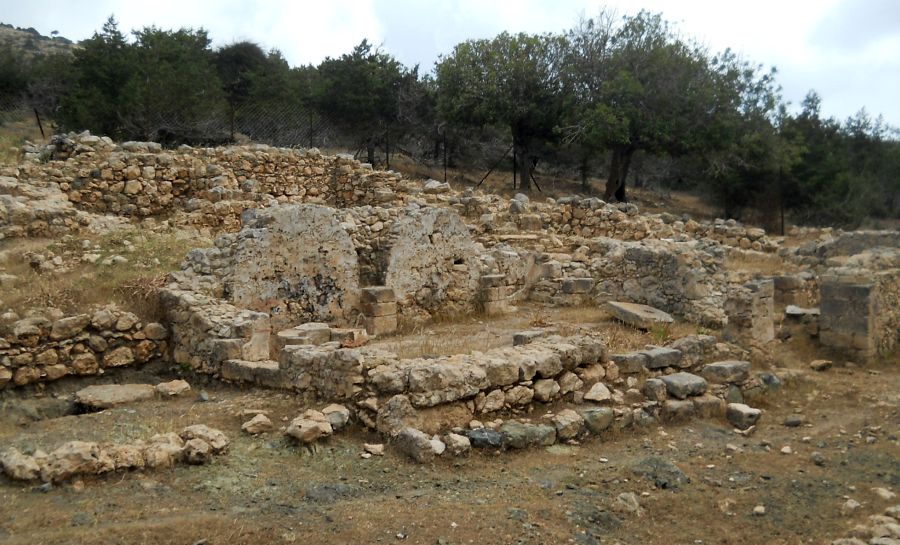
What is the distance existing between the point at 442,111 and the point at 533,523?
Answer: 21694mm

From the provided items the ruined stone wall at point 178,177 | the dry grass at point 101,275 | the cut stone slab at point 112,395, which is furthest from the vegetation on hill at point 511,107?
the cut stone slab at point 112,395

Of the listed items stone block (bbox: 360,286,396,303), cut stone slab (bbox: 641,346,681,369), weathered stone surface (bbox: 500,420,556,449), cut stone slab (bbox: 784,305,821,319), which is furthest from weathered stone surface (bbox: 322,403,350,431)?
cut stone slab (bbox: 784,305,821,319)

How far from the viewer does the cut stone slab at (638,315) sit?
32.0 ft

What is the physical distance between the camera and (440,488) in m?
5.02

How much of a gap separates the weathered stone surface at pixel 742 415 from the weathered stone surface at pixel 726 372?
55 cm

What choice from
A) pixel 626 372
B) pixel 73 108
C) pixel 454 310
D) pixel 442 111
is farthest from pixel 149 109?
pixel 626 372

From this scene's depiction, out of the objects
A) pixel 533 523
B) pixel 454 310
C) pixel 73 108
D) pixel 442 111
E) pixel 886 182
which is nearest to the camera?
pixel 533 523

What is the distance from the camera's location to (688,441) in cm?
643

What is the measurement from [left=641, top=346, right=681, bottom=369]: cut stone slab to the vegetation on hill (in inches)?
617

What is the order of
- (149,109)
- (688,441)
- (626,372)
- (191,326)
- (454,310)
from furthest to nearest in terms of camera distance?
(149,109), (454,310), (191,326), (626,372), (688,441)

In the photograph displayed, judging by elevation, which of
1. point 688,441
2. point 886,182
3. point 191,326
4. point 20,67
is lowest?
point 688,441

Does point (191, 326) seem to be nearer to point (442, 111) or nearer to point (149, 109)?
point (149, 109)

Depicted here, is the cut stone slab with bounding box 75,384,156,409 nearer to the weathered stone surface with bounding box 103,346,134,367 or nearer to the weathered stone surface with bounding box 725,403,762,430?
the weathered stone surface with bounding box 103,346,134,367

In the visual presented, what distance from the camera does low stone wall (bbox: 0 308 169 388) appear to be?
720cm
